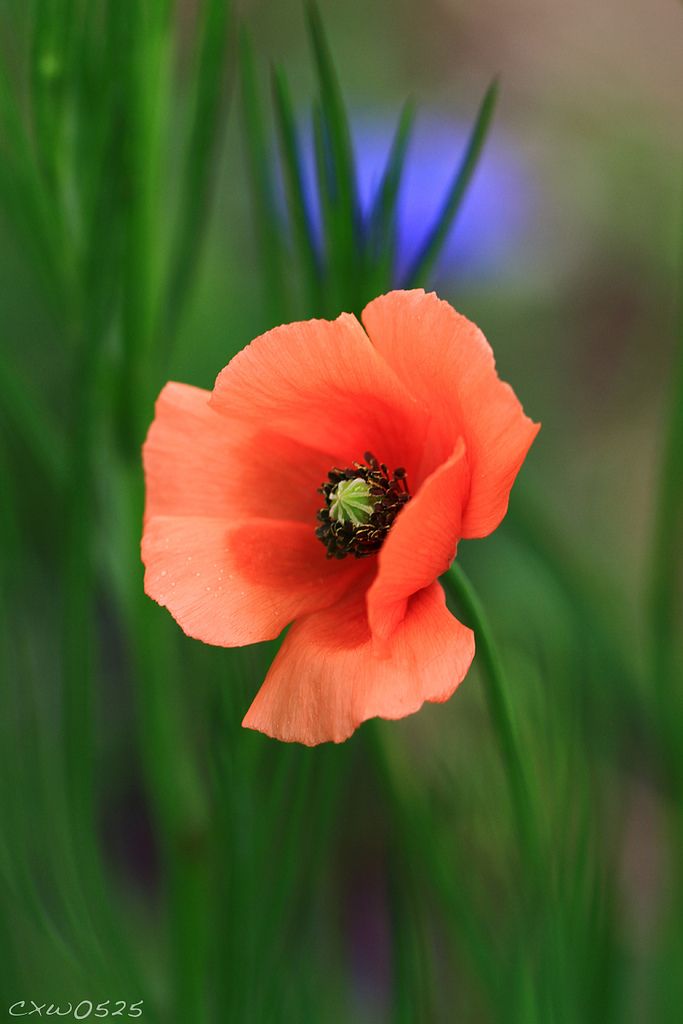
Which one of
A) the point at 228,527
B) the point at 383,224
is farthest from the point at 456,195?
the point at 228,527

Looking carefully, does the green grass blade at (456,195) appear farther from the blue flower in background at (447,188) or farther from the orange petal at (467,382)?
the blue flower in background at (447,188)

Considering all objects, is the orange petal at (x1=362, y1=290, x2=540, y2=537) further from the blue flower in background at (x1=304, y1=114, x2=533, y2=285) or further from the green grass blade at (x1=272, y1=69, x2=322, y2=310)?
the blue flower in background at (x1=304, y1=114, x2=533, y2=285)

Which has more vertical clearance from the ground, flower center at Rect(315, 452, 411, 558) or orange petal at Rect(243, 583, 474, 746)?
flower center at Rect(315, 452, 411, 558)

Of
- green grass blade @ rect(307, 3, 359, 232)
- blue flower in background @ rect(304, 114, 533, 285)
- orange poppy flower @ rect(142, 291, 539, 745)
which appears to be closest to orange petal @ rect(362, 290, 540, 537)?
orange poppy flower @ rect(142, 291, 539, 745)

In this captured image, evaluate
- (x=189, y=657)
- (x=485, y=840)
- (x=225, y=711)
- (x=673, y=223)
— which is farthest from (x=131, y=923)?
(x=673, y=223)

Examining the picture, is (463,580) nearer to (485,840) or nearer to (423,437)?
(423,437)

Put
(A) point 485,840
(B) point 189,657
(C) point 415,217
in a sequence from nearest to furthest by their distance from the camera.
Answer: (B) point 189,657
(A) point 485,840
(C) point 415,217
